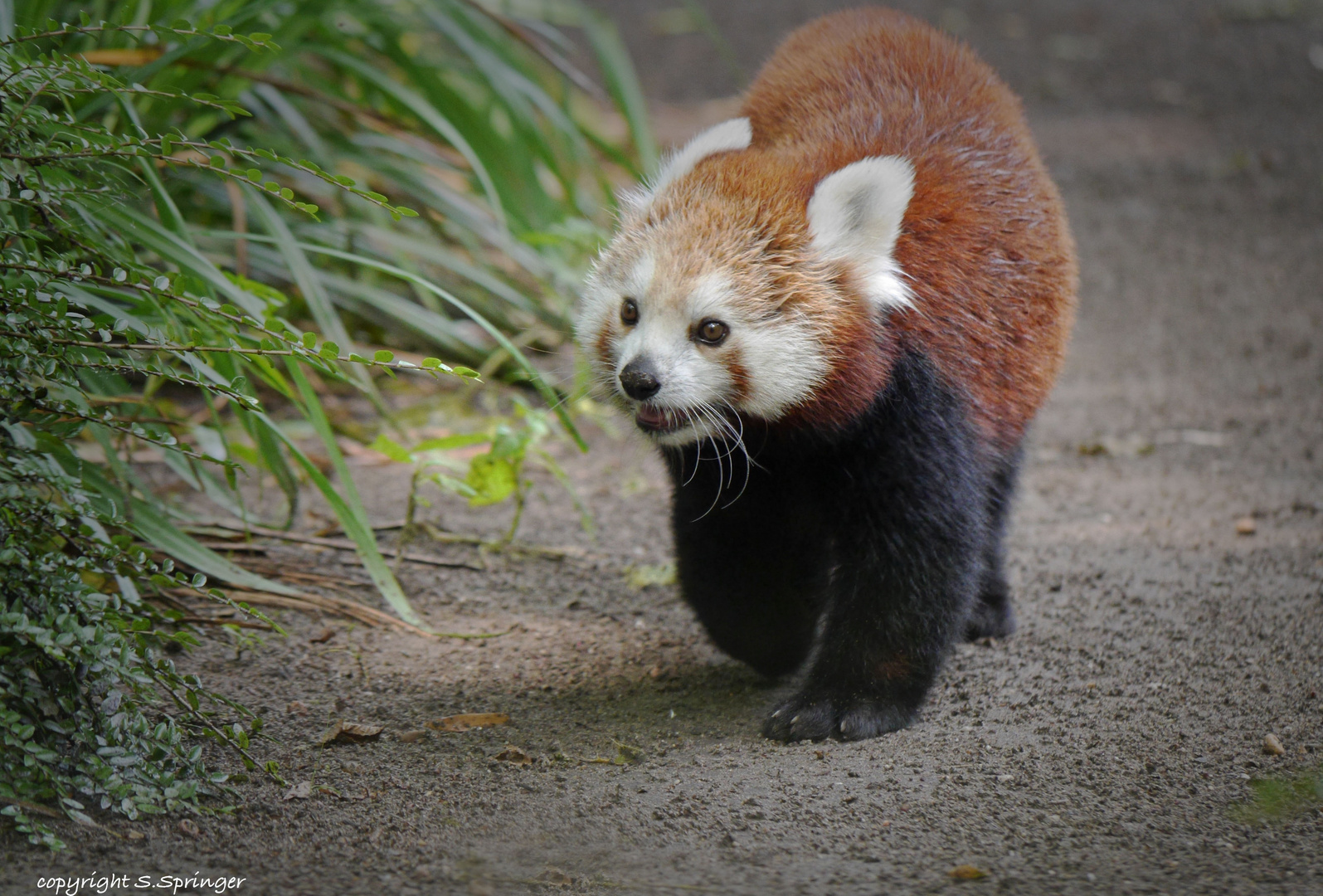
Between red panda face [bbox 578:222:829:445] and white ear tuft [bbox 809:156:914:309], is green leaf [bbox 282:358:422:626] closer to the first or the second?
red panda face [bbox 578:222:829:445]

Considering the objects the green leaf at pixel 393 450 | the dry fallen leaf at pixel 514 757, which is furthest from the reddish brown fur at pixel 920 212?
the green leaf at pixel 393 450

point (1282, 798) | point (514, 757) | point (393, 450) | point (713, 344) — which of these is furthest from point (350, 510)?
point (1282, 798)

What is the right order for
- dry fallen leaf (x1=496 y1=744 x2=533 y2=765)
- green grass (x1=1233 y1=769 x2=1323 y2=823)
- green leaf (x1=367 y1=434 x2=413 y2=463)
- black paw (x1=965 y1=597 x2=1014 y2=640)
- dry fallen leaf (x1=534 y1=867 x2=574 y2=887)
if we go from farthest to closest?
green leaf (x1=367 y1=434 x2=413 y2=463) → black paw (x1=965 y1=597 x2=1014 y2=640) → dry fallen leaf (x1=496 y1=744 x2=533 y2=765) → green grass (x1=1233 y1=769 x2=1323 y2=823) → dry fallen leaf (x1=534 y1=867 x2=574 y2=887)

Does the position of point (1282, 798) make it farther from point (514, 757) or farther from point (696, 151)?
point (696, 151)

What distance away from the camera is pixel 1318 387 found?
16.1 feet

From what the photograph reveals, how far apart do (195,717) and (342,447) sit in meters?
2.07

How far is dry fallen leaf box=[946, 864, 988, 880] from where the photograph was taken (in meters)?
2.09

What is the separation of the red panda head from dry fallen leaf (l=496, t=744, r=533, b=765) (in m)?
0.79

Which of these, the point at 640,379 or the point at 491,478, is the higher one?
the point at 640,379

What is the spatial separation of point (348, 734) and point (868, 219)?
5.39 feet

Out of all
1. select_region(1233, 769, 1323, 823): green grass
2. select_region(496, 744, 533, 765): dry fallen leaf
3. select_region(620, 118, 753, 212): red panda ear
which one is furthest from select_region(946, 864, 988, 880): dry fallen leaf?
select_region(620, 118, 753, 212): red panda ear

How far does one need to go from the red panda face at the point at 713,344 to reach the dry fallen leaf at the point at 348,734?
945mm

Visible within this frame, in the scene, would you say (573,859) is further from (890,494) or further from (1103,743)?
(1103,743)

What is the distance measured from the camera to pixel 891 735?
2.73 metres
